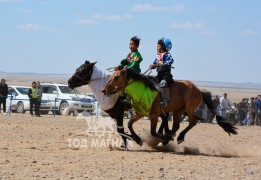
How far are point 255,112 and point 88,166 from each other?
23184 mm

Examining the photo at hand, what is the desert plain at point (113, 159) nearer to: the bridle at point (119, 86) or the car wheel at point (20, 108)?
the bridle at point (119, 86)

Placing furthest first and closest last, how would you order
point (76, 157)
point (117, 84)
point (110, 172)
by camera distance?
point (117, 84) < point (76, 157) < point (110, 172)

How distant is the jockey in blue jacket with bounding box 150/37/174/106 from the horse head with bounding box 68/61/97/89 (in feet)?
4.53

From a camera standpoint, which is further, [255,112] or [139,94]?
[255,112]

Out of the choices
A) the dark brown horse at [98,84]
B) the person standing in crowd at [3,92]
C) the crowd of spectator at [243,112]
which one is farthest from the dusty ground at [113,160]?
the crowd of spectator at [243,112]

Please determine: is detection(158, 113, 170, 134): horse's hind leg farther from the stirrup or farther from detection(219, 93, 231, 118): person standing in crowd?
detection(219, 93, 231, 118): person standing in crowd

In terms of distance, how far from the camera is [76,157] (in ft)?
40.1

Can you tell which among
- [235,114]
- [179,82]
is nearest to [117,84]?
[179,82]

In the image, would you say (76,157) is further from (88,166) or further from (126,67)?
(126,67)

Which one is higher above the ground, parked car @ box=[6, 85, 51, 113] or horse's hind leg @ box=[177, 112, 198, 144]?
parked car @ box=[6, 85, 51, 113]

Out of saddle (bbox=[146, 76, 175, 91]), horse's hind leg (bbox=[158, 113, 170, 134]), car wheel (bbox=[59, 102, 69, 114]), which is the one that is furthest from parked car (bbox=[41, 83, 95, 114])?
saddle (bbox=[146, 76, 175, 91])

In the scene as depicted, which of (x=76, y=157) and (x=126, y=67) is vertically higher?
(x=126, y=67)

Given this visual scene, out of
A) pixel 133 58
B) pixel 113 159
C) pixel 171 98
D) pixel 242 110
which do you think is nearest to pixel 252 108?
pixel 242 110

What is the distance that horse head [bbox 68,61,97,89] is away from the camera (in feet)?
46.9
